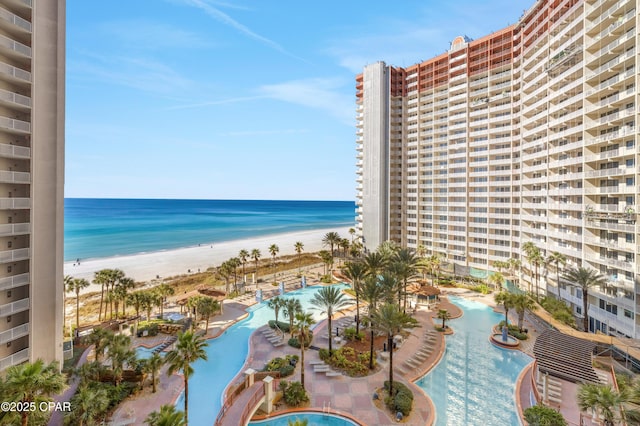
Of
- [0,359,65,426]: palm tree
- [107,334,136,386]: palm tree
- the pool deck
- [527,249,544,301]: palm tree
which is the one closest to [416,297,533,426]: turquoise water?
the pool deck

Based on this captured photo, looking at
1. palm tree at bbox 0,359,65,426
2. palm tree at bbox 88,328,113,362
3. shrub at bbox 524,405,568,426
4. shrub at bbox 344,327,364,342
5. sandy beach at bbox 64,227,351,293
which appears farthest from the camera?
sandy beach at bbox 64,227,351,293

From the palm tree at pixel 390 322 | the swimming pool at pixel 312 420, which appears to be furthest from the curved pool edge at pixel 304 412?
the palm tree at pixel 390 322

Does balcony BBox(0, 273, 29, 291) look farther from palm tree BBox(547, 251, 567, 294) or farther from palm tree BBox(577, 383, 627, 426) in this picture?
palm tree BBox(547, 251, 567, 294)

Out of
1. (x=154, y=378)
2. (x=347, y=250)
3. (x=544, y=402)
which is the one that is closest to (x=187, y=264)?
(x=347, y=250)

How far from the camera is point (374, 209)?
7662 cm

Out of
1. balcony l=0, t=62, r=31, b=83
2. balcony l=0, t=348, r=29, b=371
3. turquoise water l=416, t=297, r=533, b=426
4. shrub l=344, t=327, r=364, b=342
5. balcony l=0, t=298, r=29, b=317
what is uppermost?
balcony l=0, t=62, r=31, b=83

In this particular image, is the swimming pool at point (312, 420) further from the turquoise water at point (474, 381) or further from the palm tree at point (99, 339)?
the palm tree at point (99, 339)

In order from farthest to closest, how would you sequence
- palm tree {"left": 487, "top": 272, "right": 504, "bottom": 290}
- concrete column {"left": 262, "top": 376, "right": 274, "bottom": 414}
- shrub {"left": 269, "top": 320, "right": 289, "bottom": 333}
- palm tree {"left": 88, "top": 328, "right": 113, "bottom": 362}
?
palm tree {"left": 487, "top": 272, "right": 504, "bottom": 290}, shrub {"left": 269, "top": 320, "right": 289, "bottom": 333}, palm tree {"left": 88, "top": 328, "right": 113, "bottom": 362}, concrete column {"left": 262, "top": 376, "right": 274, "bottom": 414}

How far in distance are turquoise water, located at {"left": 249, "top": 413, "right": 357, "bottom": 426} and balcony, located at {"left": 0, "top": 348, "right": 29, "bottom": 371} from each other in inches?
725

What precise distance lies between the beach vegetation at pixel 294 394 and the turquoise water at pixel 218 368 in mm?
4724

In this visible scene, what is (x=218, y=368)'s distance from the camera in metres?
28.5

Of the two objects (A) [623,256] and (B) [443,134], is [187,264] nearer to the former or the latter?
(B) [443,134]

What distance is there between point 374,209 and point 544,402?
2200 inches

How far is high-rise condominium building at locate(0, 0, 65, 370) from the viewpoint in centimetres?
2311
